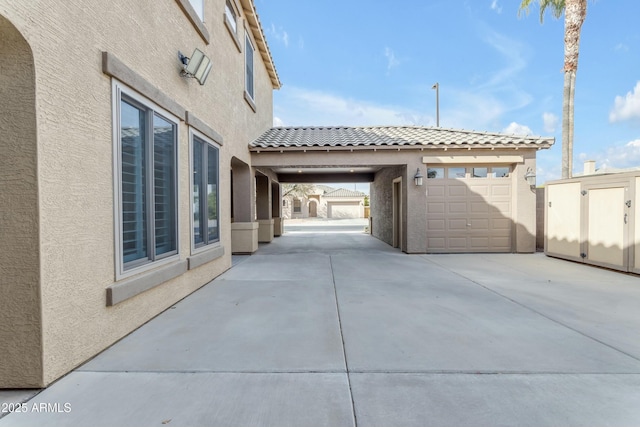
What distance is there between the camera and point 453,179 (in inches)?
394

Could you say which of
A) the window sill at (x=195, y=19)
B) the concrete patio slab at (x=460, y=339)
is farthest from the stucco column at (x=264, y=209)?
the concrete patio slab at (x=460, y=339)

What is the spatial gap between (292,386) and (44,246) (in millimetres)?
2358

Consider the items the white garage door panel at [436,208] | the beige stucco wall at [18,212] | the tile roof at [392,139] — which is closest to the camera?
the beige stucco wall at [18,212]

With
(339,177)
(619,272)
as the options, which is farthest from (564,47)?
(339,177)

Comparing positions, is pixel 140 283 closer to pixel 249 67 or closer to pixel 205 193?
pixel 205 193

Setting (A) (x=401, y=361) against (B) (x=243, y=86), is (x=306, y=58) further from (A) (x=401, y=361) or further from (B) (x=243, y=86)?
(A) (x=401, y=361)

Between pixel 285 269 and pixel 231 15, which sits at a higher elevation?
pixel 231 15

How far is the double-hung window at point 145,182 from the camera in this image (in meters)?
3.64

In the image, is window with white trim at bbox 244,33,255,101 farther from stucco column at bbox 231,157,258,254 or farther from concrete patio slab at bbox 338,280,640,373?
concrete patio slab at bbox 338,280,640,373

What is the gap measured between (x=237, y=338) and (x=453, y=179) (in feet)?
28.8

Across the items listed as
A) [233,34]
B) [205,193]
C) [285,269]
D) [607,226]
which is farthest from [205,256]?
[607,226]

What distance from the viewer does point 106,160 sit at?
10.7ft

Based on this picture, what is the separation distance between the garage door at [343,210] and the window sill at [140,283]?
3767 centimetres

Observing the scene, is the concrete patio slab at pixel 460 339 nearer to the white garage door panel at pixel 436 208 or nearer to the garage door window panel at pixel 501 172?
the white garage door panel at pixel 436 208
